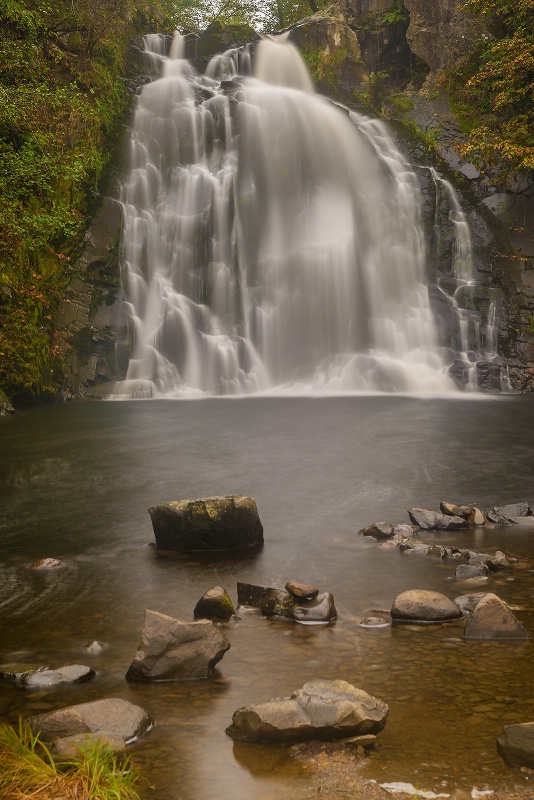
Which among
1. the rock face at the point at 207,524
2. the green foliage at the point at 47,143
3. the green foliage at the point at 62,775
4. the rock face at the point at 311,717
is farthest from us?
the green foliage at the point at 47,143

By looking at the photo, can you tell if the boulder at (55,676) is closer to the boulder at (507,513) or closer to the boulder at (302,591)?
the boulder at (302,591)

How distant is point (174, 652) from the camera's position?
4.13 metres

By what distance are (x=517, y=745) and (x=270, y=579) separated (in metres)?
3.11

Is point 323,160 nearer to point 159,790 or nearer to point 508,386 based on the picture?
point 508,386

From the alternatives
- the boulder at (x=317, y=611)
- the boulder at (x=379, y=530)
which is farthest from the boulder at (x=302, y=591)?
the boulder at (x=379, y=530)

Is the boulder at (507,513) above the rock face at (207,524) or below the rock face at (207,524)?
below

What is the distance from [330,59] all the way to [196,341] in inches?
638

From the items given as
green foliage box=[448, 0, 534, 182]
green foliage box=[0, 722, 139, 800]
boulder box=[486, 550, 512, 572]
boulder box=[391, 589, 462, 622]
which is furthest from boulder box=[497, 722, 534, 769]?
green foliage box=[448, 0, 534, 182]

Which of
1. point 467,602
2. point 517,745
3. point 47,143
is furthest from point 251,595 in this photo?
point 47,143

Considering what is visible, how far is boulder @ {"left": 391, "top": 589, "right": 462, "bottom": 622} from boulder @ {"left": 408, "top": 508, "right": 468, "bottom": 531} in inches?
95.7

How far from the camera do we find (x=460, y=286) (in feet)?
77.4

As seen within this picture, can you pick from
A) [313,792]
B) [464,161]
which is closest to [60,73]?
[464,161]

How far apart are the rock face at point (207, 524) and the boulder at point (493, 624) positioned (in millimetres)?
2722

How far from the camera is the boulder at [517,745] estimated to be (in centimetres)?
307
